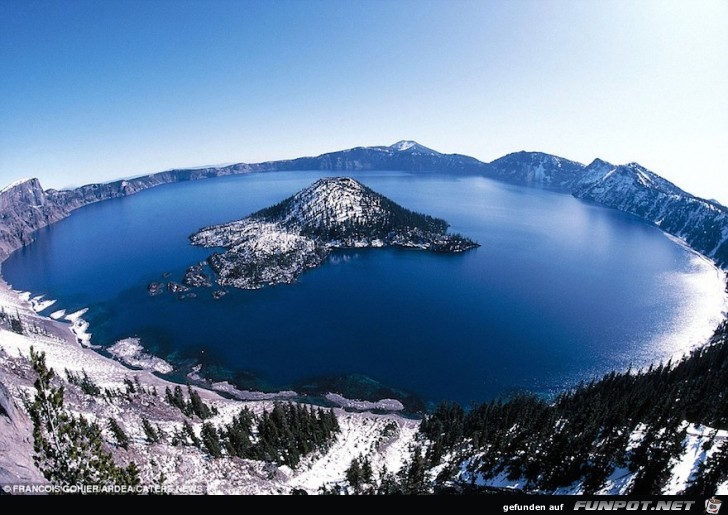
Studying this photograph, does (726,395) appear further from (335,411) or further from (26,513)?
(26,513)

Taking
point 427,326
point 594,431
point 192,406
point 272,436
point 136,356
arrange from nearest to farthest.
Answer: point 594,431 → point 272,436 → point 192,406 → point 136,356 → point 427,326

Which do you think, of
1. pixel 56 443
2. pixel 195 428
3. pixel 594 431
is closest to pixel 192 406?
pixel 195 428

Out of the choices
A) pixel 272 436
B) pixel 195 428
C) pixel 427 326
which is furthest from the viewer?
pixel 427 326

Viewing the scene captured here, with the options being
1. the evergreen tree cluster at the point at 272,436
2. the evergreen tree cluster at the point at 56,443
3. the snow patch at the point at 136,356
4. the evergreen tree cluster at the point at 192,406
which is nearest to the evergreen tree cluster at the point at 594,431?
the evergreen tree cluster at the point at 272,436

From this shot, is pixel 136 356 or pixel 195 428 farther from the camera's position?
pixel 136 356

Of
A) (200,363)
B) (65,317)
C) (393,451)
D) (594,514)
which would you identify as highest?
(594,514)

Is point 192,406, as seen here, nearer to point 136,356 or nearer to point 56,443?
point 136,356

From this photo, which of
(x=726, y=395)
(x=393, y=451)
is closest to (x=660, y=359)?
(x=726, y=395)

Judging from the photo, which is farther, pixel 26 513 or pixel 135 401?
pixel 135 401

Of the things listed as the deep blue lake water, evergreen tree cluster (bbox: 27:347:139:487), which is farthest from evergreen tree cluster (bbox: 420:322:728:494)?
evergreen tree cluster (bbox: 27:347:139:487)
